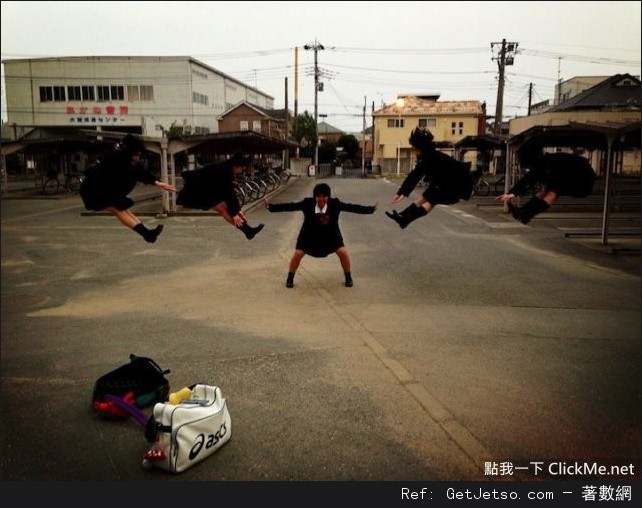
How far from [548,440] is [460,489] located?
1.14 metres

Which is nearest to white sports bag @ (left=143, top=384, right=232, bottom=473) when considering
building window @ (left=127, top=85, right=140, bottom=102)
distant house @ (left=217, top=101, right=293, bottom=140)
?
building window @ (left=127, top=85, right=140, bottom=102)

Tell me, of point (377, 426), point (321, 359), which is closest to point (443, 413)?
point (377, 426)

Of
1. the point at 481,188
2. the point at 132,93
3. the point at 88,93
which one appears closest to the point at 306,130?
the point at 132,93

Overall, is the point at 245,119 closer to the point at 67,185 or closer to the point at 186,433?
the point at 67,185

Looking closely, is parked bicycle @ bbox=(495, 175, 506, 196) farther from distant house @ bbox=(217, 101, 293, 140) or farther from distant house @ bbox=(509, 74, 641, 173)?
distant house @ bbox=(217, 101, 293, 140)

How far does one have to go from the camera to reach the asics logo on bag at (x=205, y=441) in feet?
12.8

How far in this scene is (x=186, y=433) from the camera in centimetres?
384

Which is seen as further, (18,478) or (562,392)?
(562,392)

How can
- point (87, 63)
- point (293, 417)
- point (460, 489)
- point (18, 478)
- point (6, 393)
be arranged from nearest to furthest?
point (460, 489) < point (18, 478) < point (293, 417) < point (6, 393) < point (87, 63)

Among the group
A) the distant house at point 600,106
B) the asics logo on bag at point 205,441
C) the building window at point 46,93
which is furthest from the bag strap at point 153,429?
the building window at point 46,93

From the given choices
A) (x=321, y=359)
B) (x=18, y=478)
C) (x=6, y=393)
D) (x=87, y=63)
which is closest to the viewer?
(x=18, y=478)

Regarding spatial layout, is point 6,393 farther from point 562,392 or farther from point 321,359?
point 562,392

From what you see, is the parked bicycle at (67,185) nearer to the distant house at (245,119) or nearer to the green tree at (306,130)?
the green tree at (306,130)

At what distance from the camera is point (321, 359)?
5.91m
